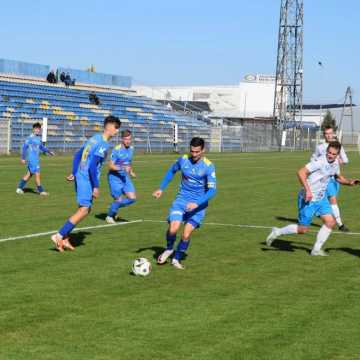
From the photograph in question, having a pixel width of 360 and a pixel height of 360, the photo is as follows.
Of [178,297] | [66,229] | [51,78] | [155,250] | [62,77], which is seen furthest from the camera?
[62,77]

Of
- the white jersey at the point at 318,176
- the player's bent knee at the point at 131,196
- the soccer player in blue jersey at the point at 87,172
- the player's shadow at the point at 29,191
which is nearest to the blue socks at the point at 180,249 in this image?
the soccer player in blue jersey at the point at 87,172

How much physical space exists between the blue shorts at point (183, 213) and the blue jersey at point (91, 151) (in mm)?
1640

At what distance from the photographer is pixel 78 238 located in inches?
534

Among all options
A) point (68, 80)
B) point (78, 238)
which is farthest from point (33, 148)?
point (68, 80)

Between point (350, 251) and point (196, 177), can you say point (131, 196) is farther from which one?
point (196, 177)

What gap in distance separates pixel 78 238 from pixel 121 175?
3.23 m

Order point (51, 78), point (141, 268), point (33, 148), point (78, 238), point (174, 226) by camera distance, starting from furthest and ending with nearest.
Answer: point (51, 78) < point (33, 148) < point (78, 238) < point (174, 226) < point (141, 268)

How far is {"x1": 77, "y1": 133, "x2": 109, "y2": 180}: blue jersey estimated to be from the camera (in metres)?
12.1

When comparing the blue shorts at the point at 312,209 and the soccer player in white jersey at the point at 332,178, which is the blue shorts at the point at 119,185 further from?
the blue shorts at the point at 312,209

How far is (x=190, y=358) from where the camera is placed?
21.4 ft

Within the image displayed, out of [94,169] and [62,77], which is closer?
[94,169]

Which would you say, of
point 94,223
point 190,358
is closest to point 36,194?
point 94,223

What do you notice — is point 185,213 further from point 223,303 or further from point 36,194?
point 36,194

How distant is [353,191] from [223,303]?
18.1 metres
